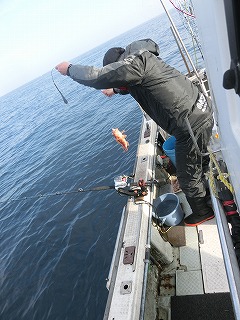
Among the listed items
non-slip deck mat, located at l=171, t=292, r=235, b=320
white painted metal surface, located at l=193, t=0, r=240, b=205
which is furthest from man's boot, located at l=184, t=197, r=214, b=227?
white painted metal surface, located at l=193, t=0, r=240, b=205

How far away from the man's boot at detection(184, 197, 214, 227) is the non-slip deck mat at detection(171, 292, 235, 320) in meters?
1.24

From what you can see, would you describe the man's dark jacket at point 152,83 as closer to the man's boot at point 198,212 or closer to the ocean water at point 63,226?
the man's boot at point 198,212

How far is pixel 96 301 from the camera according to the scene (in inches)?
251

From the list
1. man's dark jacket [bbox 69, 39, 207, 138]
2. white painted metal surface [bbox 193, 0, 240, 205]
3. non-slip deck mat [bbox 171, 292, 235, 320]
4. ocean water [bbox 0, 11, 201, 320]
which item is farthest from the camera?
ocean water [bbox 0, 11, 201, 320]

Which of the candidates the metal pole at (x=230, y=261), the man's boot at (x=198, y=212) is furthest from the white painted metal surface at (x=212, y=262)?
the metal pole at (x=230, y=261)

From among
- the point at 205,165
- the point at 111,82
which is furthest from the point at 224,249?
the point at 205,165

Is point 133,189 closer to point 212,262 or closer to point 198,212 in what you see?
point 198,212

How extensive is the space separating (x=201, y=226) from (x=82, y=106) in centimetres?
2708

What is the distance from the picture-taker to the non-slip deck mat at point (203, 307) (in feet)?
11.4

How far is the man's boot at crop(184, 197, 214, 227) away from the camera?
434 cm

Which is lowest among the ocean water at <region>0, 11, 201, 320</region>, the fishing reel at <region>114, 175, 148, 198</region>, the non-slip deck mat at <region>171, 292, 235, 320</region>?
the ocean water at <region>0, 11, 201, 320</region>

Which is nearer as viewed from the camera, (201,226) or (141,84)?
(141,84)

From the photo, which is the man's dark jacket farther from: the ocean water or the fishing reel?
A: the ocean water

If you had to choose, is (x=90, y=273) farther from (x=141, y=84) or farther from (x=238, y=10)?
(x=238, y=10)
